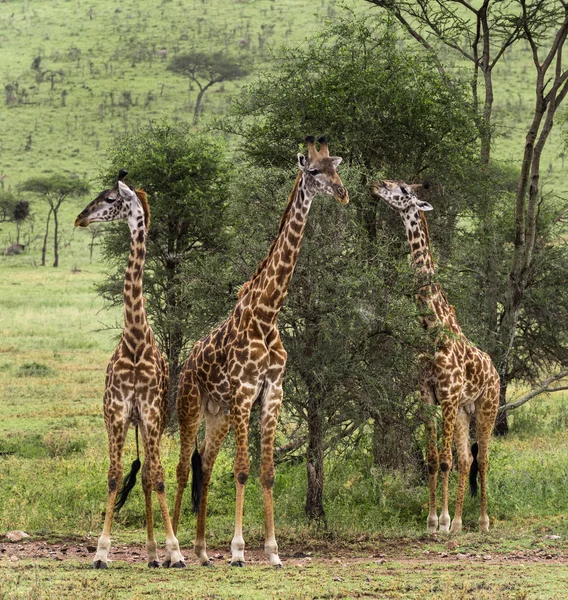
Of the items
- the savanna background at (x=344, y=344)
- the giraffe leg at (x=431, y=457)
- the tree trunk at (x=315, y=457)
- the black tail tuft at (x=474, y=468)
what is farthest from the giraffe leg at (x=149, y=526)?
the black tail tuft at (x=474, y=468)

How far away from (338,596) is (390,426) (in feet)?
14.6

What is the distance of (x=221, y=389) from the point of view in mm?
9961

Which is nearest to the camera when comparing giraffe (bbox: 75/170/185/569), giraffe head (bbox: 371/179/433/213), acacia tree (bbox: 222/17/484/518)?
giraffe (bbox: 75/170/185/569)

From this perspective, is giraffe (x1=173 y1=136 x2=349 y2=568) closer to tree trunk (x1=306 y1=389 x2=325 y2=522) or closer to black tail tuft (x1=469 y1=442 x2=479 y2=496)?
tree trunk (x1=306 y1=389 x2=325 y2=522)

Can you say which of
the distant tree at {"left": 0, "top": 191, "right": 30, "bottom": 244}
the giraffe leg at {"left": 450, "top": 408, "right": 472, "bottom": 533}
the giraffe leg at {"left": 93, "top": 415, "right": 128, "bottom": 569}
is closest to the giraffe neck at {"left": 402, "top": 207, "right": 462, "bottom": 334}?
the giraffe leg at {"left": 450, "top": 408, "right": 472, "bottom": 533}

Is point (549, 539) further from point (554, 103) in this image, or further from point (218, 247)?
point (218, 247)

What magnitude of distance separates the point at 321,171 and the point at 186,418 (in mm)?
2883

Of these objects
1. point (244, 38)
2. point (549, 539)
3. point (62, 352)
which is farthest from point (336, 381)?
point (244, 38)

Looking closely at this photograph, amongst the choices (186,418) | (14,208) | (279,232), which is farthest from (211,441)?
(14,208)

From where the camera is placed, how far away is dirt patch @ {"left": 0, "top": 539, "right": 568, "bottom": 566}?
9.82 metres

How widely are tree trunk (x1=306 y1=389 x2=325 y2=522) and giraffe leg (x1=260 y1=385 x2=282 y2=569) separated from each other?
1.85 meters

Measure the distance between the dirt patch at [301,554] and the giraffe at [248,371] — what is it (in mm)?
643

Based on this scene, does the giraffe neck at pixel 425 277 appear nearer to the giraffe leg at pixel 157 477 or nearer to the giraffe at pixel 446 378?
the giraffe at pixel 446 378

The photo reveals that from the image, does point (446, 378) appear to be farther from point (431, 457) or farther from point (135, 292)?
point (135, 292)
